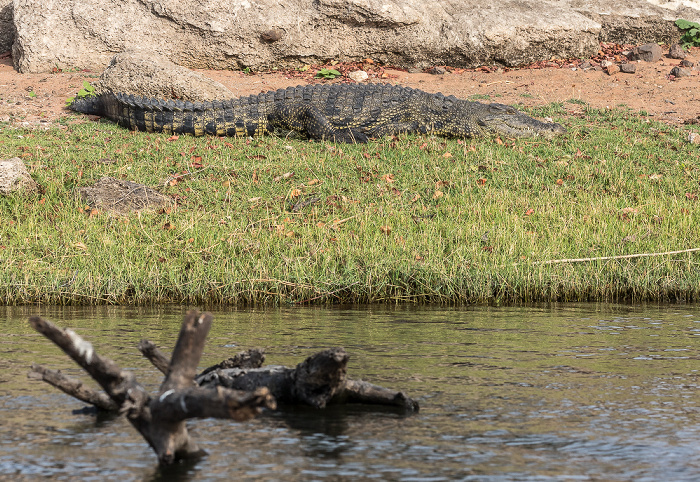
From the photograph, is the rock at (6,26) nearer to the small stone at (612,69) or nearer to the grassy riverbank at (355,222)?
the grassy riverbank at (355,222)

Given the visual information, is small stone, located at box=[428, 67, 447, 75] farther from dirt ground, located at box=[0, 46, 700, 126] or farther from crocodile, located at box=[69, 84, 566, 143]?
crocodile, located at box=[69, 84, 566, 143]

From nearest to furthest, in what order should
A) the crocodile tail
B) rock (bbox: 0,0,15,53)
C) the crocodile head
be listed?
the crocodile head → the crocodile tail → rock (bbox: 0,0,15,53)

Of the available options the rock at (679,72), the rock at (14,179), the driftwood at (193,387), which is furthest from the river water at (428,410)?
the rock at (679,72)

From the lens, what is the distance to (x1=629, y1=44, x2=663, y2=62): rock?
1648 centimetres

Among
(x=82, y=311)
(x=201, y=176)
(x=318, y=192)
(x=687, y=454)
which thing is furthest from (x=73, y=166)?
(x=687, y=454)

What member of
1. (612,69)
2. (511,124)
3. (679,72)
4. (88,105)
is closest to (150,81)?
(88,105)

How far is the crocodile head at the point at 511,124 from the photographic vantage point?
473 inches

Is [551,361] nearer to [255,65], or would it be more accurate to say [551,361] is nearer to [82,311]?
[82,311]

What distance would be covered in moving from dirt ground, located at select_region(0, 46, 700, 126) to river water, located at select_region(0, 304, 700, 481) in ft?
27.7

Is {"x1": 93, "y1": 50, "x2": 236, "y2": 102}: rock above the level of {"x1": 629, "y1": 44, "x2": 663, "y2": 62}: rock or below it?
below

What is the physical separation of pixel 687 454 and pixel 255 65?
564 inches

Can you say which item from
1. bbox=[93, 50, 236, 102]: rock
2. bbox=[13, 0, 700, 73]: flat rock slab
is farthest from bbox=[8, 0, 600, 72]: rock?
bbox=[93, 50, 236, 102]: rock

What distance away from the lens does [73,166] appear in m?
9.78

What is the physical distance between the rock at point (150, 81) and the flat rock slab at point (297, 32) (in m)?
2.98
